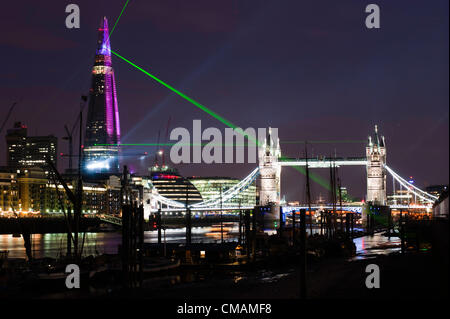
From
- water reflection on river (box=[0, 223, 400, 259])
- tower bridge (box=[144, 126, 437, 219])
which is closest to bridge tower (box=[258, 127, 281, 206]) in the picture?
tower bridge (box=[144, 126, 437, 219])

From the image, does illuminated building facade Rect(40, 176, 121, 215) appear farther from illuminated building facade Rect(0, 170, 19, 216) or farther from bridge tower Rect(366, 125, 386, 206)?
bridge tower Rect(366, 125, 386, 206)

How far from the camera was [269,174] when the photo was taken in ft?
479

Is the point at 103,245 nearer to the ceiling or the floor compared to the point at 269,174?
nearer to the floor

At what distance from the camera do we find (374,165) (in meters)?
144

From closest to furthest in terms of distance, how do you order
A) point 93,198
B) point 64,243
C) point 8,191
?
1. point 64,243
2. point 8,191
3. point 93,198

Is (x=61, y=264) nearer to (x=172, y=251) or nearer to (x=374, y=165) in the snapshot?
(x=172, y=251)

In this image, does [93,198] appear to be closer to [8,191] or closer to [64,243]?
[8,191]

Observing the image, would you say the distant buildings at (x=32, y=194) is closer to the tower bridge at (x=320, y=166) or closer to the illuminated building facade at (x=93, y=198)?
the illuminated building facade at (x=93, y=198)

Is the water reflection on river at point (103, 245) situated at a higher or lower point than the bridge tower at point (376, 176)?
lower

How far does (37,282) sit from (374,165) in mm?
117667

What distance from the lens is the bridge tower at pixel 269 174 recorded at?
140375mm

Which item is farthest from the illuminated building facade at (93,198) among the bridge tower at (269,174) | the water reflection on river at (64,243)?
the bridge tower at (269,174)

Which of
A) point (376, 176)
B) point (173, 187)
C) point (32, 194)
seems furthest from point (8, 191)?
point (376, 176)
